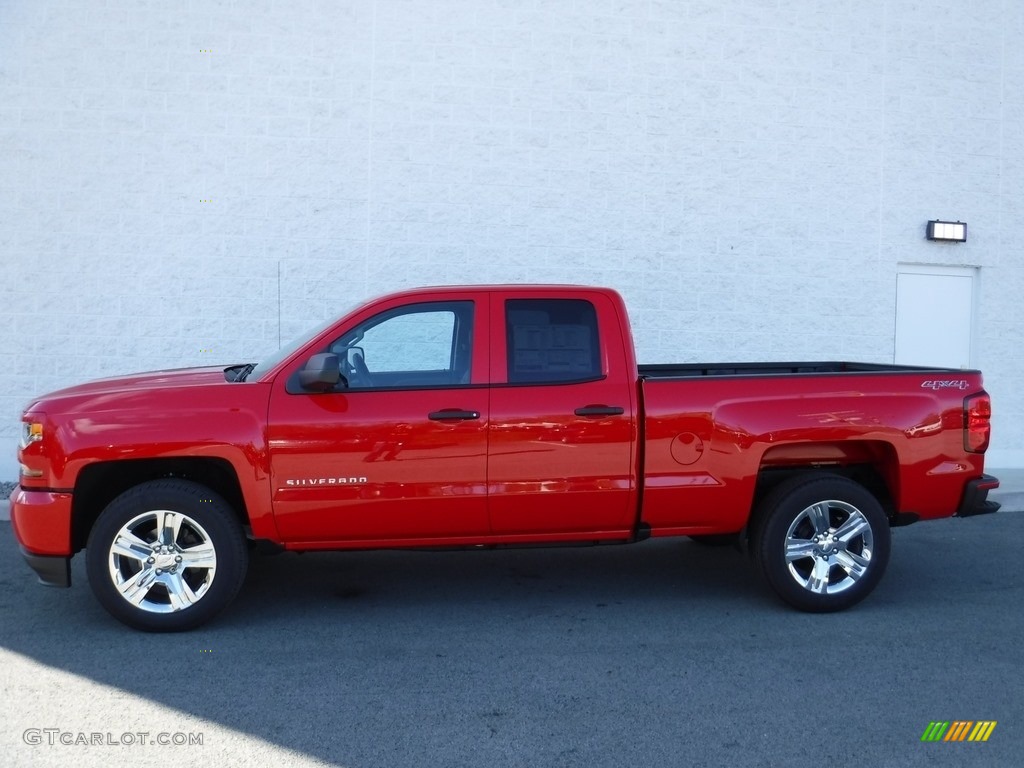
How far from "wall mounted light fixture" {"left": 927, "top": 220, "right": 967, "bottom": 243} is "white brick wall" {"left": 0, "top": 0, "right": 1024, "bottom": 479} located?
142mm

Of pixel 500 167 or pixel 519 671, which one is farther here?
pixel 500 167

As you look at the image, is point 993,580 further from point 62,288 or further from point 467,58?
point 62,288

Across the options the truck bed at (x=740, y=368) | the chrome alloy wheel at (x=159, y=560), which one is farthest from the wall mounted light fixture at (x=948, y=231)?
the chrome alloy wheel at (x=159, y=560)

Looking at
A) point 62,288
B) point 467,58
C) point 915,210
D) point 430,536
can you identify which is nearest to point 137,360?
point 62,288

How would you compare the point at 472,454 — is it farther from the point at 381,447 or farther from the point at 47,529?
the point at 47,529

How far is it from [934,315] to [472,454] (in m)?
7.53

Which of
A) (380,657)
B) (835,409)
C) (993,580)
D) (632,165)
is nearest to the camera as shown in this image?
(380,657)

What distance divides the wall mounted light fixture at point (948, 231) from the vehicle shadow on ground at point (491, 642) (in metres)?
4.56

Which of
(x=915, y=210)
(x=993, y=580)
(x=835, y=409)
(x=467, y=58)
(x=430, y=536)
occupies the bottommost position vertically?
(x=993, y=580)

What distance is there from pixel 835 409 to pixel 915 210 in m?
6.07

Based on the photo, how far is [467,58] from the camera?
10062 millimetres

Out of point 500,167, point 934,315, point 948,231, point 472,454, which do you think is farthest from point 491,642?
point 948,231

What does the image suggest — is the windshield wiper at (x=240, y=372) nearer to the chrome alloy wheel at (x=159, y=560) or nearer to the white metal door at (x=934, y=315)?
the chrome alloy wheel at (x=159, y=560)

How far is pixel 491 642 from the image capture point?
534 centimetres
